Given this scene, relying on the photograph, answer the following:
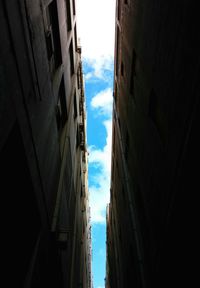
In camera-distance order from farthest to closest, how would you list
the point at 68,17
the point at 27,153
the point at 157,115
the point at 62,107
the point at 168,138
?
1. the point at 68,17
2. the point at 62,107
3. the point at 157,115
4. the point at 168,138
5. the point at 27,153

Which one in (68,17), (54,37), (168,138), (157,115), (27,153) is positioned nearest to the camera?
(27,153)

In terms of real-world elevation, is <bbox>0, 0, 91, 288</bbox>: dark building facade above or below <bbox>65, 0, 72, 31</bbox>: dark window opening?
below

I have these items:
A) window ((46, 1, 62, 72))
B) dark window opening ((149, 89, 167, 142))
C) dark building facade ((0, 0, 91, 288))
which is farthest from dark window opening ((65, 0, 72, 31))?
dark window opening ((149, 89, 167, 142))

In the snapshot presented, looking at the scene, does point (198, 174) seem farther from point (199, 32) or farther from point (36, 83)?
point (36, 83)

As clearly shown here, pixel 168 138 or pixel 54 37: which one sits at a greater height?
pixel 54 37

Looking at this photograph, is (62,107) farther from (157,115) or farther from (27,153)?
(27,153)

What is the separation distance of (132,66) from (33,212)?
780 centimetres

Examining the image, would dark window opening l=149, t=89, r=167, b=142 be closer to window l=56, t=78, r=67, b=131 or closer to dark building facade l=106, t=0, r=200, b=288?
dark building facade l=106, t=0, r=200, b=288

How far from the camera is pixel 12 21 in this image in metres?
5.84

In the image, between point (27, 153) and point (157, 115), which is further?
point (157, 115)

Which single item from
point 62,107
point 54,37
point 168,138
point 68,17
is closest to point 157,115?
point 168,138

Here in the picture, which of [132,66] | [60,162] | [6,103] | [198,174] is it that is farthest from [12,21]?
[132,66]

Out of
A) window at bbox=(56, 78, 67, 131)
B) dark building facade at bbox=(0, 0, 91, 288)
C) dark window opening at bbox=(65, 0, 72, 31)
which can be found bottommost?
dark building facade at bbox=(0, 0, 91, 288)

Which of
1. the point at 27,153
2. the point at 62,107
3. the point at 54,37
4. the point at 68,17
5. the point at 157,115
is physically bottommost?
the point at 27,153
